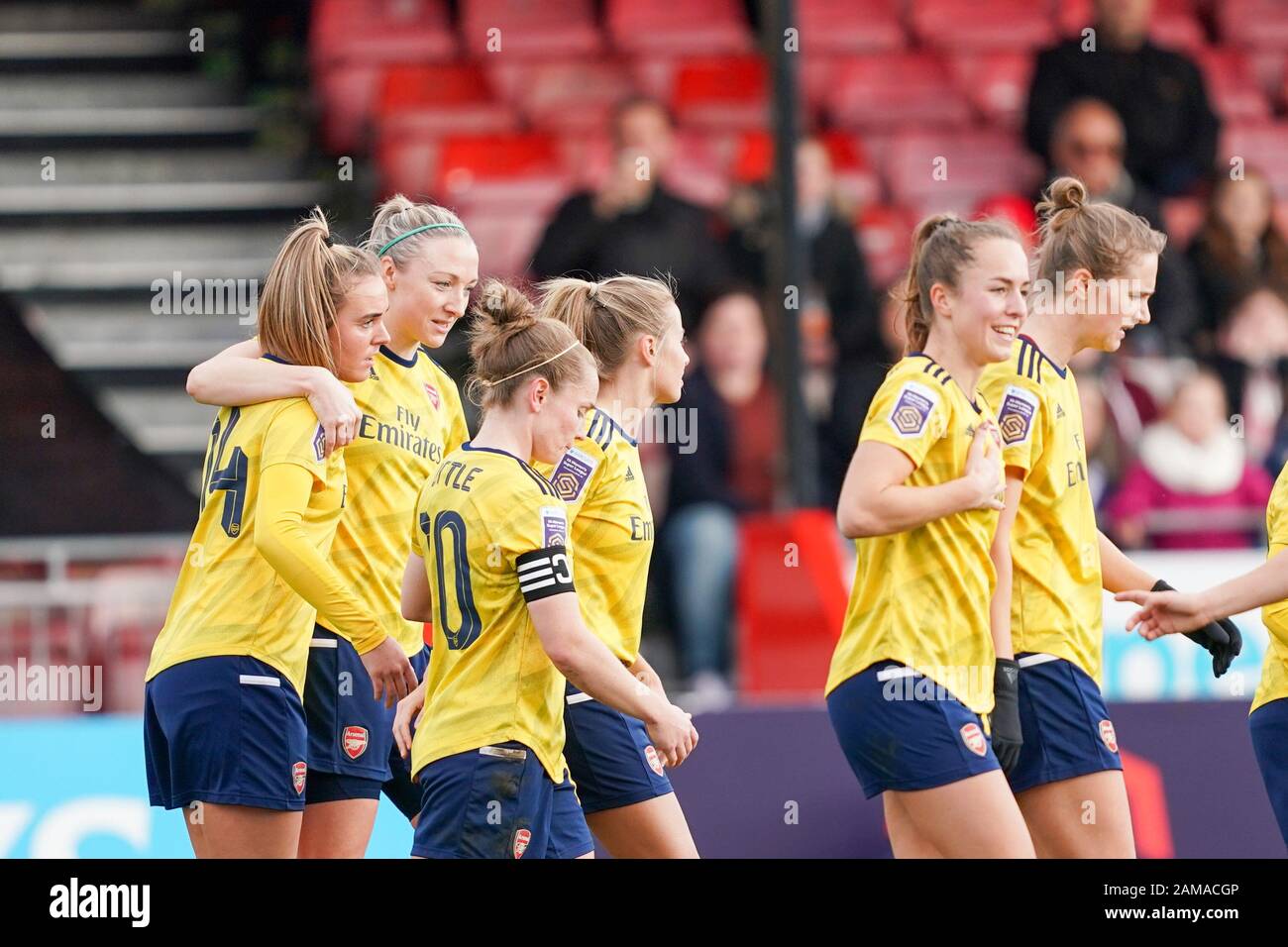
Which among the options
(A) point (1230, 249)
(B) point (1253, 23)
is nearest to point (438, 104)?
(A) point (1230, 249)

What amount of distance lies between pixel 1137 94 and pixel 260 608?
6755 millimetres

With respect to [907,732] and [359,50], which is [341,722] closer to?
[907,732]

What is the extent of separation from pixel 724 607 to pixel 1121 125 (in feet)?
11.3

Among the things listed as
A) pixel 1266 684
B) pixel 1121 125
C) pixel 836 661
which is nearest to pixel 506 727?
pixel 836 661

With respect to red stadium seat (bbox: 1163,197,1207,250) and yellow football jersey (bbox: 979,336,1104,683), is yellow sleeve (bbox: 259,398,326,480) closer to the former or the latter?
yellow football jersey (bbox: 979,336,1104,683)

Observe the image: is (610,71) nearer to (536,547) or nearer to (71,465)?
(71,465)

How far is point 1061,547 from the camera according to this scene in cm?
459

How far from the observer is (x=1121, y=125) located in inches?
387

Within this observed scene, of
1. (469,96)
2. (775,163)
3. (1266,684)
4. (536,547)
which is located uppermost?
(469,96)

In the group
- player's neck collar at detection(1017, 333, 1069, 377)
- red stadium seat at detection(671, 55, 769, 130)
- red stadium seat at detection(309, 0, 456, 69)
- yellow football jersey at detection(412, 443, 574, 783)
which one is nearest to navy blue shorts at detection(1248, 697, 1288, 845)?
player's neck collar at detection(1017, 333, 1069, 377)

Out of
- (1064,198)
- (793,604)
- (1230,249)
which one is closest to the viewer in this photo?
(1064,198)

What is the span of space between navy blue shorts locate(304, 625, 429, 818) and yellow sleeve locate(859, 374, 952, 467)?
4.39 feet
